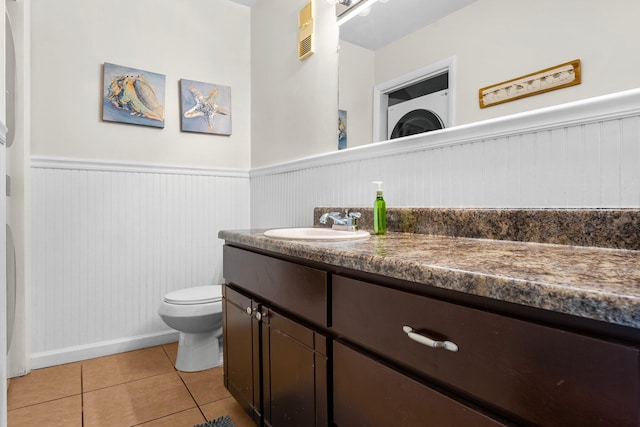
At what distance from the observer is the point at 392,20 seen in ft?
5.10

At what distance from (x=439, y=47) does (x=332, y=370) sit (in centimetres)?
121

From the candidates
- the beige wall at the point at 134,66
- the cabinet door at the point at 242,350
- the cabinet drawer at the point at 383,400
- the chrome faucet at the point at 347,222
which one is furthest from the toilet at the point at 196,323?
the cabinet drawer at the point at 383,400

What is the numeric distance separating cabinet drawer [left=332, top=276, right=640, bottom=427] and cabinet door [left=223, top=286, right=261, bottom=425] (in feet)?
2.36

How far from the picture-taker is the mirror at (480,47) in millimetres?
921

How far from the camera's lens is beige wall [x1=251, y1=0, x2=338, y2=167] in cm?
202

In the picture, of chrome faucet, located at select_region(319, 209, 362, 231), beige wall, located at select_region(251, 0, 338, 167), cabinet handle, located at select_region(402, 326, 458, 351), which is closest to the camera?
cabinet handle, located at select_region(402, 326, 458, 351)

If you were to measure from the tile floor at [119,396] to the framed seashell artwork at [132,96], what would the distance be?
1533 millimetres

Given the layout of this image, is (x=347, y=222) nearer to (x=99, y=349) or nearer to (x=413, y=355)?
(x=413, y=355)

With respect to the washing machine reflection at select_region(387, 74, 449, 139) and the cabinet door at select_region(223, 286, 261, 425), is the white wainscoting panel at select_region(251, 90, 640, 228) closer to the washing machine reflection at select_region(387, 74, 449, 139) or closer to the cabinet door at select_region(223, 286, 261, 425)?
the washing machine reflection at select_region(387, 74, 449, 139)

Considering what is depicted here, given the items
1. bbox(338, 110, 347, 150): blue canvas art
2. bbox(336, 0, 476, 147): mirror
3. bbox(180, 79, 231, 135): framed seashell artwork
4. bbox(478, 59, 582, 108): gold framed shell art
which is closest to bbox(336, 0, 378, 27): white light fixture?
bbox(336, 0, 476, 147): mirror

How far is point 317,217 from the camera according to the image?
6.38 feet

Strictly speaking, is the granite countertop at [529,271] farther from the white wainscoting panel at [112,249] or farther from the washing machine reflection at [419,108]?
the white wainscoting panel at [112,249]

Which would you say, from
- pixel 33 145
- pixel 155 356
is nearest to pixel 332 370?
pixel 155 356

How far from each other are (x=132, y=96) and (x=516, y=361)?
2530 millimetres
